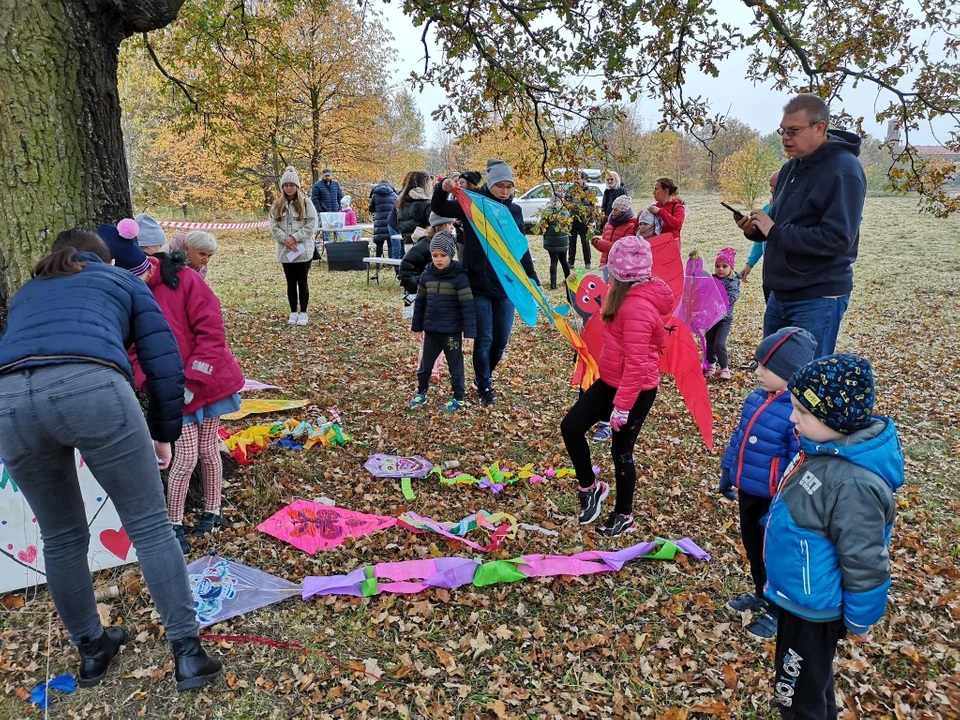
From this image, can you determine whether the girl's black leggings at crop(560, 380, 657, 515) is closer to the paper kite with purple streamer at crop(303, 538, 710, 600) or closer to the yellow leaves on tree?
the paper kite with purple streamer at crop(303, 538, 710, 600)

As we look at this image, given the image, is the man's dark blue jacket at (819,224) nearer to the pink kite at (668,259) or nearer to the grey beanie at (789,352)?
the grey beanie at (789,352)

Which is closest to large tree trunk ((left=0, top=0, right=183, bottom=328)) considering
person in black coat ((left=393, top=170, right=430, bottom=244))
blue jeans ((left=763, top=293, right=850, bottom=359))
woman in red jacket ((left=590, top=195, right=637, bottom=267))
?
blue jeans ((left=763, top=293, right=850, bottom=359))

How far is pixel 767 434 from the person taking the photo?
313 centimetres

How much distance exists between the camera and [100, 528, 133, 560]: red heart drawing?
3631mm

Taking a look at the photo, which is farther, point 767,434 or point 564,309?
point 564,309

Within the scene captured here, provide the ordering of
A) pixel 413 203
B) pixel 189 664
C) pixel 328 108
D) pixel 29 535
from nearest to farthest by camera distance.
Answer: pixel 189 664 → pixel 29 535 → pixel 413 203 → pixel 328 108

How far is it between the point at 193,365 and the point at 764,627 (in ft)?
12.0

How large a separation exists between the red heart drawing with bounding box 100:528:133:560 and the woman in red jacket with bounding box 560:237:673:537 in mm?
2785

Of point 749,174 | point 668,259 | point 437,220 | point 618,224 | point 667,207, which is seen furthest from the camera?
point 749,174

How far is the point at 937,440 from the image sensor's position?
20.2ft

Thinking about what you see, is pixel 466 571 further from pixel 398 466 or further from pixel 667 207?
pixel 667 207

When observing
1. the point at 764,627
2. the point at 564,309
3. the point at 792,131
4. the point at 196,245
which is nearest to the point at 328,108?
the point at 564,309

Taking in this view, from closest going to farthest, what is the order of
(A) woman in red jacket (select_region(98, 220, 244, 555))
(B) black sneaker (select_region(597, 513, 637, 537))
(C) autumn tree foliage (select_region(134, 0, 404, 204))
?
(A) woman in red jacket (select_region(98, 220, 244, 555)), (B) black sneaker (select_region(597, 513, 637, 537)), (C) autumn tree foliage (select_region(134, 0, 404, 204))

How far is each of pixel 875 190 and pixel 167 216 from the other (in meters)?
37.5
